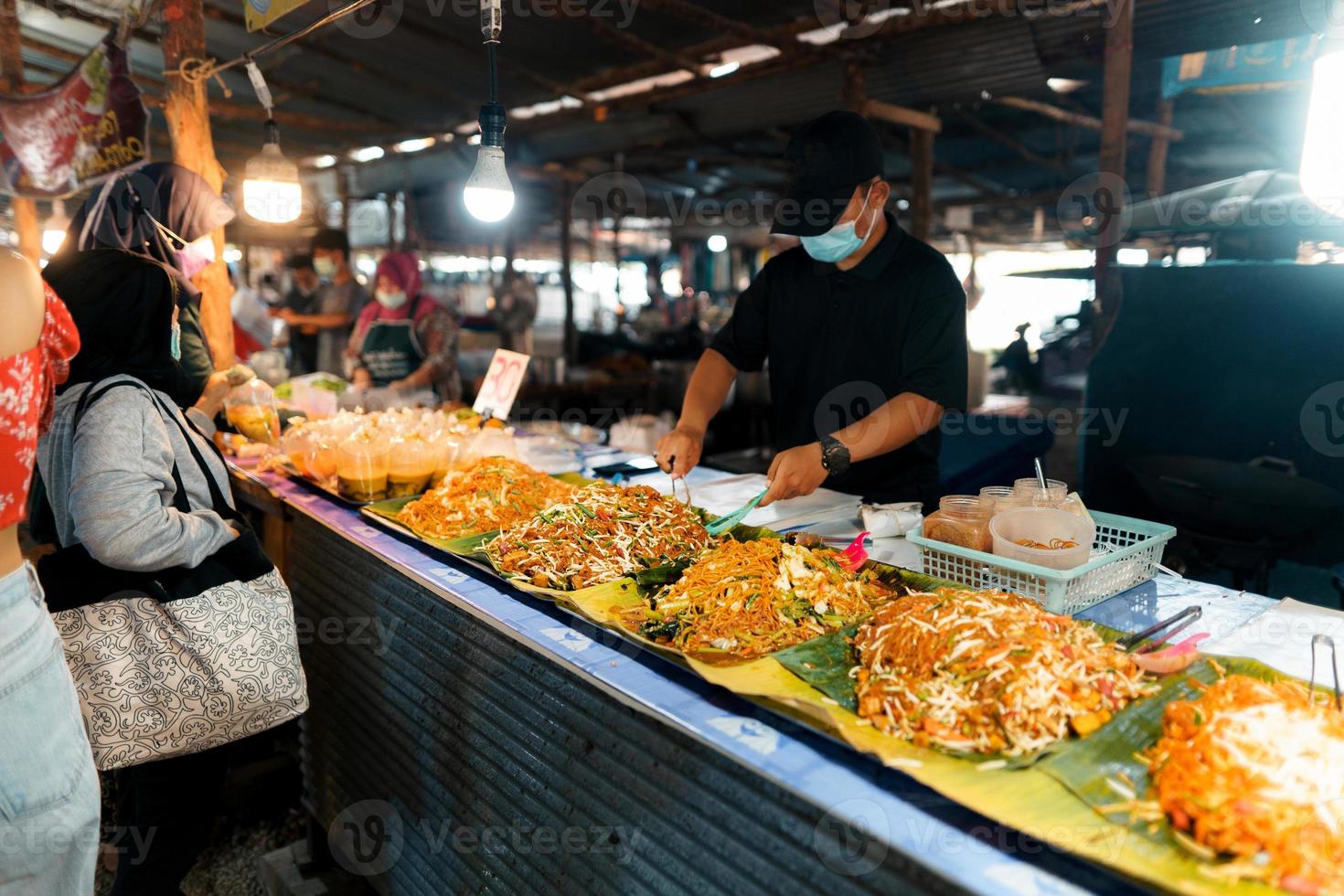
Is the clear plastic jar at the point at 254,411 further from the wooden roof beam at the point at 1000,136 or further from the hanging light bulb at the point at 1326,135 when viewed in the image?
the wooden roof beam at the point at 1000,136

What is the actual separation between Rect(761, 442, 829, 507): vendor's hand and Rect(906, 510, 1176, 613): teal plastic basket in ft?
1.46

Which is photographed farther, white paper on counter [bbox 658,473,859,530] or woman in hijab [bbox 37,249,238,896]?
white paper on counter [bbox 658,473,859,530]

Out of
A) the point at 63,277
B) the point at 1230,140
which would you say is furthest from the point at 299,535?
the point at 1230,140

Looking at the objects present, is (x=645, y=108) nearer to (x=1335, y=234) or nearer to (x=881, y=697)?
(x=1335, y=234)

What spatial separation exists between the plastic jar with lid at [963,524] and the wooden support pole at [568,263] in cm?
1002

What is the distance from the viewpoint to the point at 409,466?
3.30 m

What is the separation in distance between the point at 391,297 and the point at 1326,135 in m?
5.82

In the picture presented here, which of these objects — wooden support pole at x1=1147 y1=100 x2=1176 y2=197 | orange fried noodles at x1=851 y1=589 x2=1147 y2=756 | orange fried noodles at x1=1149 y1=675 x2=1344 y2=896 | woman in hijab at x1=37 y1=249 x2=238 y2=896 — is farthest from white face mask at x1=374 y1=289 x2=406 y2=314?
wooden support pole at x1=1147 y1=100 x2=1176 y2=197

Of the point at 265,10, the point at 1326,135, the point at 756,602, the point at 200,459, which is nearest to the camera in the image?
the point at 756,602

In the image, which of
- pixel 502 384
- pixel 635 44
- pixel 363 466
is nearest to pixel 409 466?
pixel 363 466

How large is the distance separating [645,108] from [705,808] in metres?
8.04

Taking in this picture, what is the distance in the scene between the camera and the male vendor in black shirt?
2787 millimetres

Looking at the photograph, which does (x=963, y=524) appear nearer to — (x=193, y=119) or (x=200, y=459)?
(x=200, y=459)

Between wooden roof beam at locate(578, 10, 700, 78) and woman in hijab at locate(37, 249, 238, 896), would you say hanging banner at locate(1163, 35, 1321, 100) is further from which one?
woman in hijab at locate(37, 249, 238, 896)
